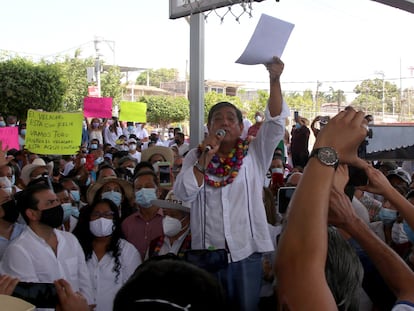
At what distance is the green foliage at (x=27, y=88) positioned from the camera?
14.6 meters

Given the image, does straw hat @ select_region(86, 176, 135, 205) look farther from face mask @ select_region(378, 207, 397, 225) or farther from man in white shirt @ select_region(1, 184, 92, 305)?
face mask @ select_region(378, 207, 397, 225)

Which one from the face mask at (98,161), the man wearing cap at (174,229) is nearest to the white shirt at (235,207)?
the man wearing cap at (174,229)

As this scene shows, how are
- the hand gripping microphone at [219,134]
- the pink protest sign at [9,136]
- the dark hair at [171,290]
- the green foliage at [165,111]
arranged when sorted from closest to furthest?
the dark hair at [171,290] → the hand gripping microphone at [219,134] → the pink protest sign at [9,136] → the green foliage at [165,111]

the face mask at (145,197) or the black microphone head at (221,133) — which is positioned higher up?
the black microphone head at (221,133)

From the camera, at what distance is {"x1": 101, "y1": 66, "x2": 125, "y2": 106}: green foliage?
33.8 metres

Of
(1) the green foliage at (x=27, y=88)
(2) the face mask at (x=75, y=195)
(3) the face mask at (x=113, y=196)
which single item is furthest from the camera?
(1) the green foliage at (x=27, y=88)

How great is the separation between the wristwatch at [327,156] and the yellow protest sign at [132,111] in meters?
9.86

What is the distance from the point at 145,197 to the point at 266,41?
179 centimetres

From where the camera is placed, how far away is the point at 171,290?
95 cm

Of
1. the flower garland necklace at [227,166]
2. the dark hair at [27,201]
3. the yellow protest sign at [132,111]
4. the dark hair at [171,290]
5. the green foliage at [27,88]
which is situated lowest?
the dark hair at [27,201]

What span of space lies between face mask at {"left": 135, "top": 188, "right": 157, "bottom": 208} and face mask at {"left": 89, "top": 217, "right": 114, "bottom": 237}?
497 mm

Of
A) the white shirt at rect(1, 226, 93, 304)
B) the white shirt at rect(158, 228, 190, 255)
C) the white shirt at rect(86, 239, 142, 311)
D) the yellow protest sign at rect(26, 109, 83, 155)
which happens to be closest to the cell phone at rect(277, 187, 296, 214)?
the white shirt at rect(158, 228, 190, 255)

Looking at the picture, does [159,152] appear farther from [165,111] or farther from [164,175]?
[165,111]

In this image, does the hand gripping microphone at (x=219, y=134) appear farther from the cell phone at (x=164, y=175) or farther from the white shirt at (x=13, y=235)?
the white shirt at (x=13, y=235)
